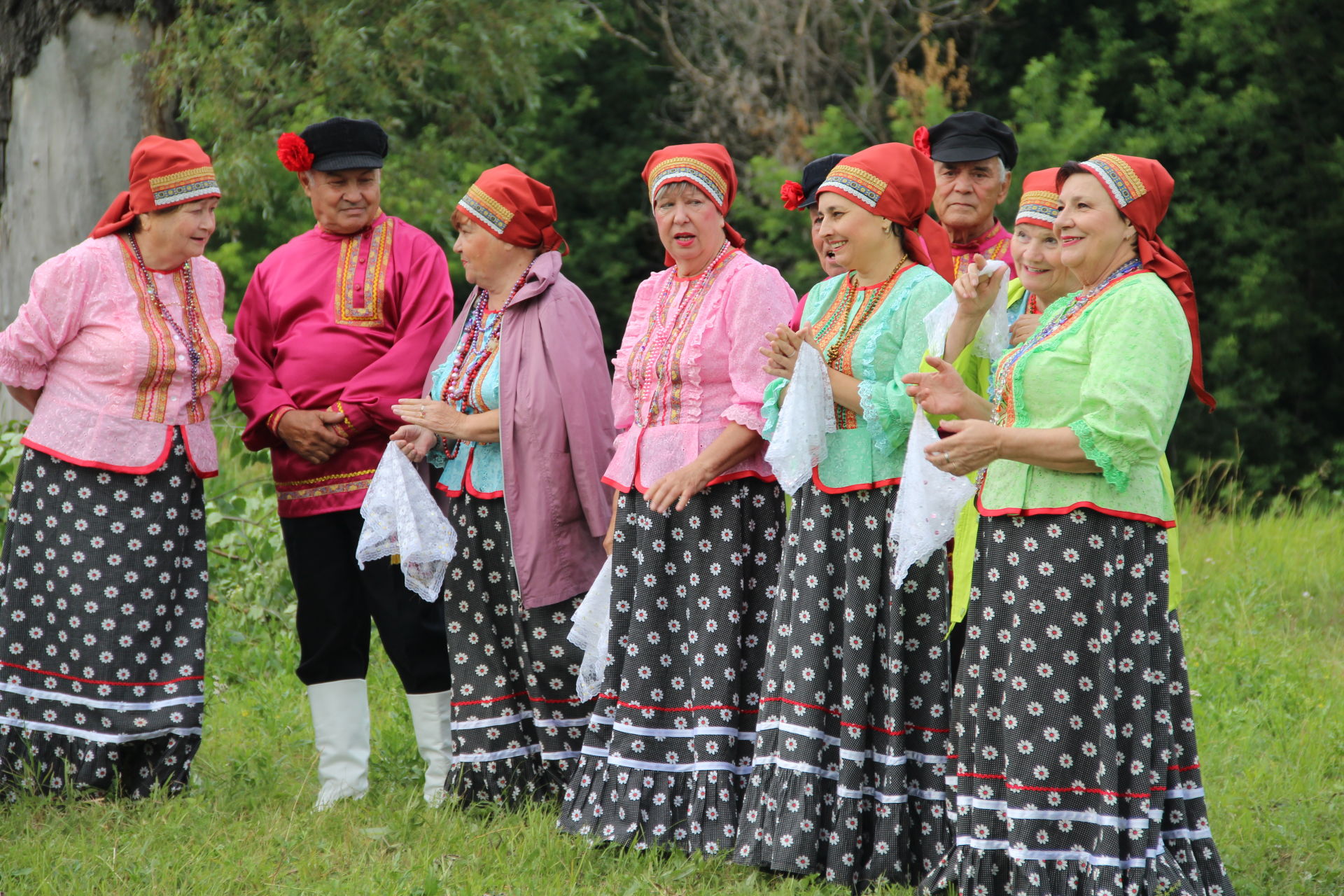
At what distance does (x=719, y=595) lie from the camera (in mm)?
4133

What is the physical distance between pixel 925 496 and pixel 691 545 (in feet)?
2.97

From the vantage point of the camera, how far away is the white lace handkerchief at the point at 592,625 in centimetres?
434

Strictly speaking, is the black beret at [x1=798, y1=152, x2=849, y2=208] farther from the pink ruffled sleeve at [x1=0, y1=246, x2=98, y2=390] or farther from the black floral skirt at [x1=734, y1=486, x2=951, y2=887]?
the pink ruffled sleeve at [x1=0, y1=246, x2=98, y2=390]

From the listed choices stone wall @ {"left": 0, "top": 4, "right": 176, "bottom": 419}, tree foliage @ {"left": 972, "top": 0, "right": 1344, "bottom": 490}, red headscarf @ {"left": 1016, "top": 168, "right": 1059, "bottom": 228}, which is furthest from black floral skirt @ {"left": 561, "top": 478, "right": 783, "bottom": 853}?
tree foliage @ {"left": 972, "top": 0, "right": 1344, "bottom": 490}

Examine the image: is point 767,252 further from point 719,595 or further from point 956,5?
point 719,595

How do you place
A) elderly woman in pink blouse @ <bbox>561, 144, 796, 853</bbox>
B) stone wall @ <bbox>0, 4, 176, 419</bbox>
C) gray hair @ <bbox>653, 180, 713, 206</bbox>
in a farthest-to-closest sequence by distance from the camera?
1. stone wall @ <bbox>0, 4, 176, 419</bbox>
2. gray hair @ <bbox>653, 180, 713, 206</bbox>
3. elderly woman in pink blouse @ <bbox>561, 144, 796, 853</bbox>

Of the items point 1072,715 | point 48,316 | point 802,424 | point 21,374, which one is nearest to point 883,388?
point 802,424

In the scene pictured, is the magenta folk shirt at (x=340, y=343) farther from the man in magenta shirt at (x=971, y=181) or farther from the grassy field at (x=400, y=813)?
the man in magenta shirt at (x=971, y=181)

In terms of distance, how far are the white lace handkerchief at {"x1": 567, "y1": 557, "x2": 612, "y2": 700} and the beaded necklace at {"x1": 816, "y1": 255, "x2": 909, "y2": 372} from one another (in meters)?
1.01

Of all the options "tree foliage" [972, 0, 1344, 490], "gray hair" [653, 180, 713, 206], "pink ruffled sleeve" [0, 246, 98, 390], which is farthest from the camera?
"tree foliage" [972, 0, 1344, 490]

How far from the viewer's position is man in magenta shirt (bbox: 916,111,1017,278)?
4.62m

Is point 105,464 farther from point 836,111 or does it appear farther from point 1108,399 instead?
point 836,111

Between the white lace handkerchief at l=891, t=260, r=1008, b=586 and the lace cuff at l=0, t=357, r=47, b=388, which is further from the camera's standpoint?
the lace cuff at l=0, t=357, r=47, b=388

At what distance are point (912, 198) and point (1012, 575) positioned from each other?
3.83 ft
